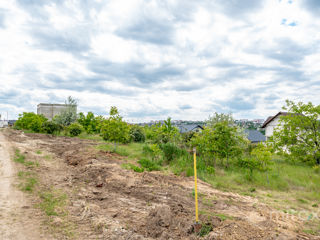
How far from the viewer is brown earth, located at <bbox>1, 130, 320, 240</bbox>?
464 cm

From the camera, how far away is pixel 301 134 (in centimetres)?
1442

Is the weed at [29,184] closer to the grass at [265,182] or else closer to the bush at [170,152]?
the grass at [265,182]

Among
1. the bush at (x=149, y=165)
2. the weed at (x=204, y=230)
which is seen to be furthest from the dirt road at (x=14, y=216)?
the bush at (x=149, y=165)

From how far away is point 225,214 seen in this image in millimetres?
5781

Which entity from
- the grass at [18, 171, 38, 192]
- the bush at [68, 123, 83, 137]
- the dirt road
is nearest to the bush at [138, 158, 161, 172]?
the grass at [18, 171, 38, 192]

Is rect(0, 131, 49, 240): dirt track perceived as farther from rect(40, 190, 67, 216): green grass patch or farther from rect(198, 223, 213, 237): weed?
rect(198, 223, 213, 237): weed

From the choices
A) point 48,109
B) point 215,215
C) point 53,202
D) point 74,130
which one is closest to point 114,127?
point 53,202

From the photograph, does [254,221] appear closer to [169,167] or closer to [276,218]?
[276,218]

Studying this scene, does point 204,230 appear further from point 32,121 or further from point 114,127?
point 32,121

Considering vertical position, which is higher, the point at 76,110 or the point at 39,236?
the point at 76,110

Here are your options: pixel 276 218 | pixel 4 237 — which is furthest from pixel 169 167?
pixel 4 237

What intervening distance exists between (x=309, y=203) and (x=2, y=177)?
11.2 metres

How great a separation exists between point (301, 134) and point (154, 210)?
1287 centimetres

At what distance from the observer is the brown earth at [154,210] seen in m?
4.64
